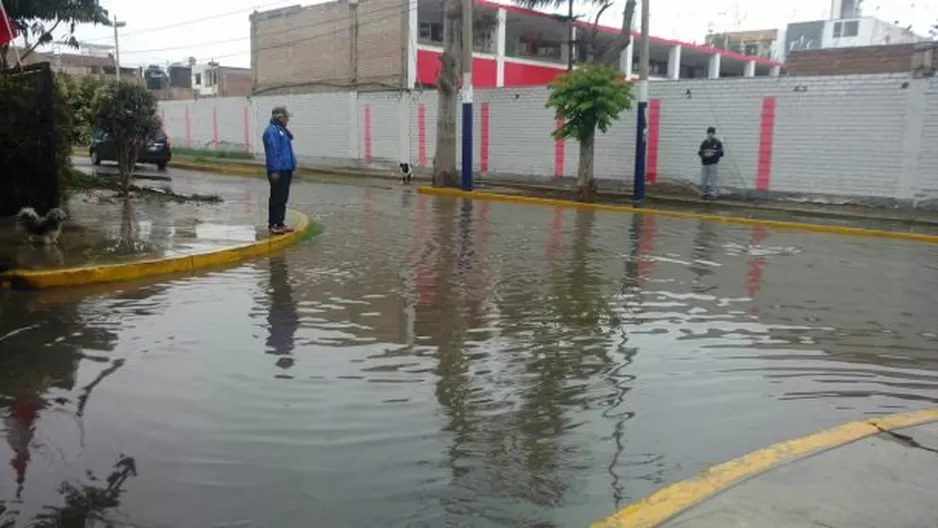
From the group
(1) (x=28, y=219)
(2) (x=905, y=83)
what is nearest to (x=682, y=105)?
(2) (x=905, y=83)

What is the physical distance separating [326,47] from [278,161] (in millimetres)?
28488

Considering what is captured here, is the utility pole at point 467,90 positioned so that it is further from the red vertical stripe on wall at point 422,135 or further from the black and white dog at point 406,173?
the red vertical stripe on wall at point 422,135

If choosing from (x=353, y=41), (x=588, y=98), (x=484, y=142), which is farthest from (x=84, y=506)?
(x=353, y=41)

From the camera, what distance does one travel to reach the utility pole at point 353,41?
118 ft

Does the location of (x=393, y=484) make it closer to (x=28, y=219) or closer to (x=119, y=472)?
(x=119, y=472)

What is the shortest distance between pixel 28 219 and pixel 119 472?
23.4ft

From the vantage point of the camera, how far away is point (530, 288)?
8445mm

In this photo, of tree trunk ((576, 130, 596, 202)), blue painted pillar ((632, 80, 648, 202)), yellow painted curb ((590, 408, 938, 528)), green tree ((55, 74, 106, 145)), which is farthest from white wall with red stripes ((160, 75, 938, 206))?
yellow painted curb ((590, 408, 938, 528))

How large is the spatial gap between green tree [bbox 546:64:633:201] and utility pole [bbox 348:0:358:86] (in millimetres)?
18425

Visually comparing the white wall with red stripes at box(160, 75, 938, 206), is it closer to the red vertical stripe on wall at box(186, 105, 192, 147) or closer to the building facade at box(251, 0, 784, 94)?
the building facade at box(251, 0, 784, 94)

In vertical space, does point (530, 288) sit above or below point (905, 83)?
below

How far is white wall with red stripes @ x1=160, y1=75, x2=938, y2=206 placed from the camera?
17328 millimetres

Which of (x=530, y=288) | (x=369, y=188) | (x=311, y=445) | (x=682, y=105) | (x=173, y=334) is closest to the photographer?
(x=311, y=445)

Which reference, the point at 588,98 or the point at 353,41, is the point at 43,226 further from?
the point at 353,41
